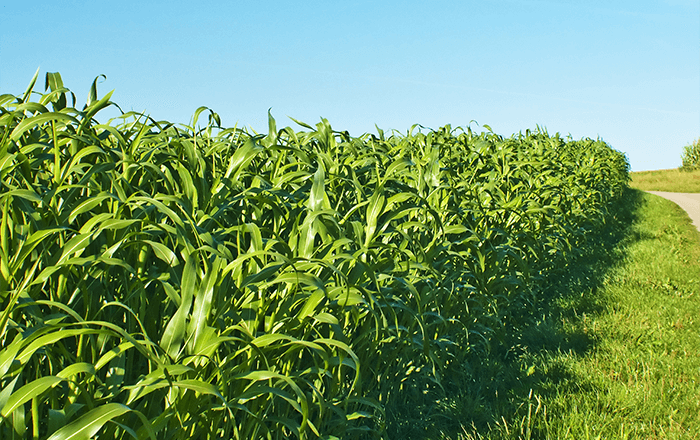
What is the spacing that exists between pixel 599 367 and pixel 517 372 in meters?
0.53

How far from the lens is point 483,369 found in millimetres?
3023

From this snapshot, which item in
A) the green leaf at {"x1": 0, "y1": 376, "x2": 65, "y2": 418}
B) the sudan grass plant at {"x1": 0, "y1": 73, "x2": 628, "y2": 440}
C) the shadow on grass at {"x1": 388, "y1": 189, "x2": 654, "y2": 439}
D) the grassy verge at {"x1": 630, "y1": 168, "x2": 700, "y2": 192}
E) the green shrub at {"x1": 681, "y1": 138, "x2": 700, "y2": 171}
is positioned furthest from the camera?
the green shrub at {"x1": 681, "y1": 138, "x2": 700, "y2": 171}

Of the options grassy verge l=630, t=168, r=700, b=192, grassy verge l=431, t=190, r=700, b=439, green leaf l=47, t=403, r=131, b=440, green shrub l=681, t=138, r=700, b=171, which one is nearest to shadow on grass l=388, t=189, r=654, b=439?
grassy verge l=431, t=190, r=700, b=439

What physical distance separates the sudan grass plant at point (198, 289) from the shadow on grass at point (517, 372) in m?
0.08

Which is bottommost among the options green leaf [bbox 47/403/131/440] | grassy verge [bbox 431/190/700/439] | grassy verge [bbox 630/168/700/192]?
grassy verge [bbox 431/190/700/439]

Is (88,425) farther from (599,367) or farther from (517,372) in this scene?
(599,367)

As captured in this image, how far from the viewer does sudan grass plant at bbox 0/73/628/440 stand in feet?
4.07

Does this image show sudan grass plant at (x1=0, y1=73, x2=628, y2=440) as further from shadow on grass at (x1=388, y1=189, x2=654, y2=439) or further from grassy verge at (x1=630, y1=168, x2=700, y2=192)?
grassy verge at (x1=630, y1=168, x2=700, y2=192)

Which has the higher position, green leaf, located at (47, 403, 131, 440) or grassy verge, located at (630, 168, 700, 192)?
grassy verge, located at (630, 168, 700, 192)

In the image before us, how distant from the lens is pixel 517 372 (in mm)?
3035

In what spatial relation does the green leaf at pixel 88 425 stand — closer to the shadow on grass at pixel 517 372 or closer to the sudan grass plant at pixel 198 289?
the sudan grass plant at pixel 198 289

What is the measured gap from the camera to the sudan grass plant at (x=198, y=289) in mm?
1241

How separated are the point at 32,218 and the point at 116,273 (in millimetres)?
278

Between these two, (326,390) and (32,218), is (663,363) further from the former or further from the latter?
(32,218)
